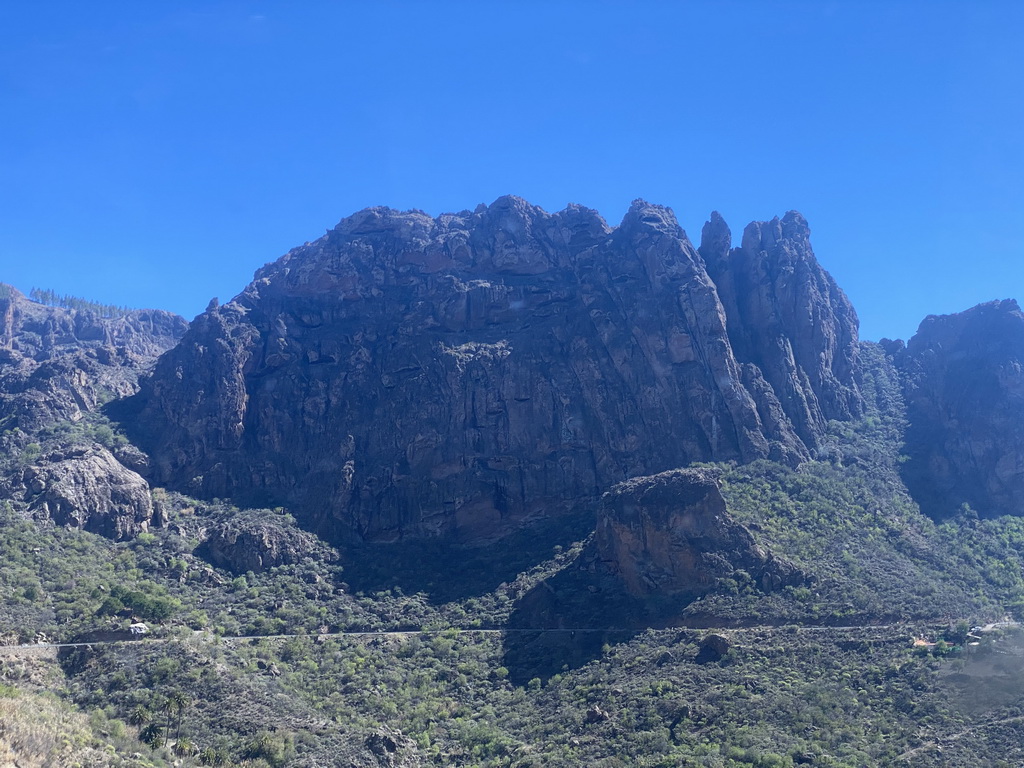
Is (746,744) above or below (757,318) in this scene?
below

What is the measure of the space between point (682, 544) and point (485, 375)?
1942 inches

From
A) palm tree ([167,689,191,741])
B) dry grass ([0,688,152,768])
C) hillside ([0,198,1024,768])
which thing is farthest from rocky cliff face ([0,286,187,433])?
dry grass ([0,688,152,768])

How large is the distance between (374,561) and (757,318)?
69.8m

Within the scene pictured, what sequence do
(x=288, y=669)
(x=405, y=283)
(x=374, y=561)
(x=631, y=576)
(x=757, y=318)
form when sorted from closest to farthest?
1. (x=288, y=669)
2. (x=631, y=576)
3. (x=374, y=561)
4. (x=757, y=318)
5. (x=405, y=283)

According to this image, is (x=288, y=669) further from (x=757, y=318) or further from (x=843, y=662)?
(x=757, y=318)

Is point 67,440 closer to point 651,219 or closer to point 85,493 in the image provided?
point 85,493

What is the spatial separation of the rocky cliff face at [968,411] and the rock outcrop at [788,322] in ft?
35.6

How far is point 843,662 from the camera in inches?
3314

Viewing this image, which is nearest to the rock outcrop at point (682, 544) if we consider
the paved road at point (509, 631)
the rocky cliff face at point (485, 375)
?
the paved road at point (509, 631)

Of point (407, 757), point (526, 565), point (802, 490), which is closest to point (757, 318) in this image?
point (802, 490)

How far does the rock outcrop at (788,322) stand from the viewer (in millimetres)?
135250

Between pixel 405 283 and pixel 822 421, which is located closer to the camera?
pixel 822 421

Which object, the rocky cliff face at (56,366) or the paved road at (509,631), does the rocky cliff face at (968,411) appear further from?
the rocky cliff face at (56,366)

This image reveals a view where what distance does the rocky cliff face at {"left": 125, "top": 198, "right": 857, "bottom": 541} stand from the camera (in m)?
127
